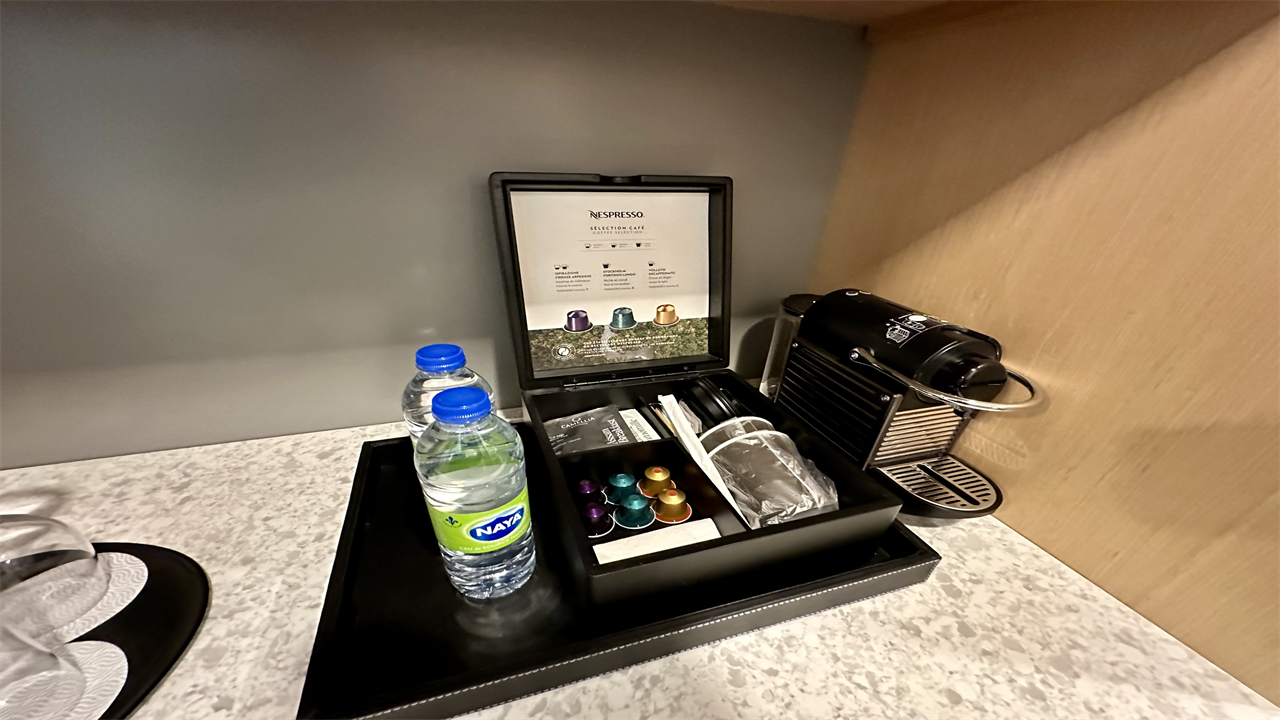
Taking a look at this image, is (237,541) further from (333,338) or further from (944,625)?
(944,625)

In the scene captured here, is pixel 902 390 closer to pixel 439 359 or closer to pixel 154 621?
pixel 439 359

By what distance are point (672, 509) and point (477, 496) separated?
0.21 metres

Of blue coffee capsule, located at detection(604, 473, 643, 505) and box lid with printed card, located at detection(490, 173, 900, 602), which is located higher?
box lid with printed card, located at detection(490, 173, 900, 602)

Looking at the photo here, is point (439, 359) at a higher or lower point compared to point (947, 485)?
higher

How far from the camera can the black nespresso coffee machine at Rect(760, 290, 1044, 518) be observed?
0.55 m

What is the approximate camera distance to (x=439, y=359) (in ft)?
1.72

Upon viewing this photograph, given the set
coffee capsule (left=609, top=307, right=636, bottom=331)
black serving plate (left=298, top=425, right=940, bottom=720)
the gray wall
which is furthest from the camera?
coffee capsule (left=609, top=307, right=636, bottom=331)

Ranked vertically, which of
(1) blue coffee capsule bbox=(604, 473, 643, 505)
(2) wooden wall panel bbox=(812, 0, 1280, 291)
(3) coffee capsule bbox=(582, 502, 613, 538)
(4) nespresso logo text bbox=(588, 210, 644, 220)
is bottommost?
(3) coffee capsule bbox=(582, 502, 613, 538)

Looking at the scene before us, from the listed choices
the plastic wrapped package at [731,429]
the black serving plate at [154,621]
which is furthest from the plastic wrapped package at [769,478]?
the black serving plate at [154,621]

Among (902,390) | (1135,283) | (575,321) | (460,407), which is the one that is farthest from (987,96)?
(460,407)

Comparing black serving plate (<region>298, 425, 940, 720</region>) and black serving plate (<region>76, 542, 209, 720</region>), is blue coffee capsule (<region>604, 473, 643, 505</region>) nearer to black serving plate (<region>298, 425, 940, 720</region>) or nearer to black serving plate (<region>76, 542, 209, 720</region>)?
black serving plate (<region>298, 425, 940, 720</region>)

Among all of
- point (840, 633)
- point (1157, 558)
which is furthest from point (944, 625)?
point (1157, 558)

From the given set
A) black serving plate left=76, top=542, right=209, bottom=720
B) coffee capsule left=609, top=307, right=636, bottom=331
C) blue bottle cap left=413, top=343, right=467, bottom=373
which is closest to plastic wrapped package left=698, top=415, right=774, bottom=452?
coffee capsule left=609, top=307, right=636, bottom=331

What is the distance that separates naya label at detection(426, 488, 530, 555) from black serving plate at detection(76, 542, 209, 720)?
0.79 feet
